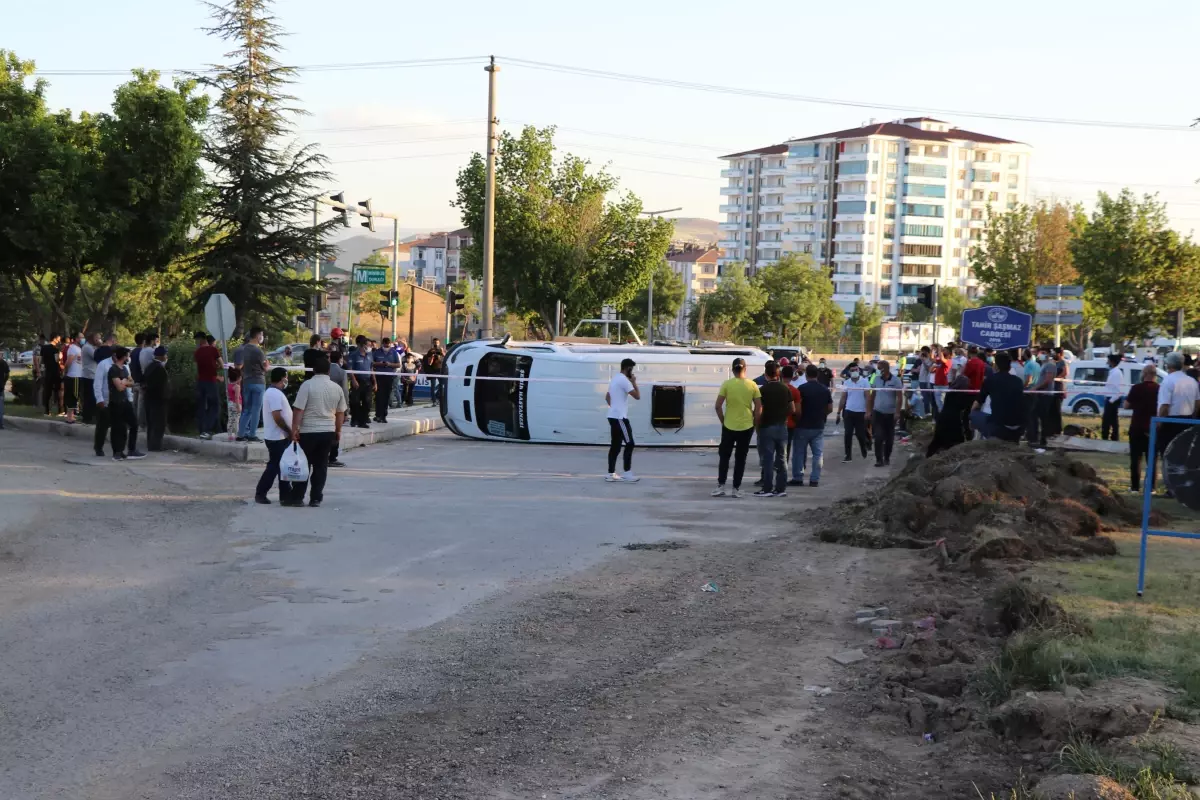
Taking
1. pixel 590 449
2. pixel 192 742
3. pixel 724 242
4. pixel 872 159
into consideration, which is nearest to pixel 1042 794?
pixel 192 742

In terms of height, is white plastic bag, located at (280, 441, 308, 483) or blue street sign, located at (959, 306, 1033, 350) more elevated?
blue street sign, located at (959, 306, 1033, 350)

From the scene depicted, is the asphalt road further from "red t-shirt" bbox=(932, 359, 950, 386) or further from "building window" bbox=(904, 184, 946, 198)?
"building window" bbox=(904, 184, 946, 198)

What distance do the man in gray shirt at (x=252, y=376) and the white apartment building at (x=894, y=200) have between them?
12777 cm

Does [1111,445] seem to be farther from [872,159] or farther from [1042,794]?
[872,159]

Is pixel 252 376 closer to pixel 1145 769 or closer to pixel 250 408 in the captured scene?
pixel 250 408

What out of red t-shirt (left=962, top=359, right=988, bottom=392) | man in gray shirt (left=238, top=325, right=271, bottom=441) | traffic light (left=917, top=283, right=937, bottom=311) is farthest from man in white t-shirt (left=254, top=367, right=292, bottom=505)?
traffic light (left=917, top=283, right=937, bottom=311)

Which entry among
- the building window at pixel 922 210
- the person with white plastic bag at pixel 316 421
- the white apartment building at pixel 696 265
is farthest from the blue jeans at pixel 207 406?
the white apartment building at pixel 696 265

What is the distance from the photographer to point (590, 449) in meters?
23.0

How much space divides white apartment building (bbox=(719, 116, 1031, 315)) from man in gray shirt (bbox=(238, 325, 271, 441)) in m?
128

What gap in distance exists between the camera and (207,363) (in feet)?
65.8

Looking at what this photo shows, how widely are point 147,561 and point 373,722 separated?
5.42 meters

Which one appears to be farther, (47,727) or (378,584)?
(378,584)

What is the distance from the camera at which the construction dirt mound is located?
1170 cm

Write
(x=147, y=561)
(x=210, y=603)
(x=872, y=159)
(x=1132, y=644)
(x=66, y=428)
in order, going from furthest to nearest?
(x=872, y=159) < (x=66, y=428) < (x=147, y=561) < (x=210, y=603) < (x=1132, y=644)
